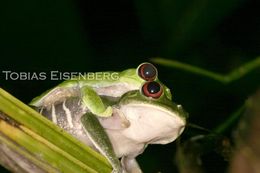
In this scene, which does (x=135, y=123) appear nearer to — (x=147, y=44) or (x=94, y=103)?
(x=94, y=103)

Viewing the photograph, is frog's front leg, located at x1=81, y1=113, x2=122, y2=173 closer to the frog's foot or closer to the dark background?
the frog's foot

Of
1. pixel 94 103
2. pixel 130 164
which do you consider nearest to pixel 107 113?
pixel 94 103

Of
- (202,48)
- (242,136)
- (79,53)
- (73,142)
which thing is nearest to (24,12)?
(79,53)

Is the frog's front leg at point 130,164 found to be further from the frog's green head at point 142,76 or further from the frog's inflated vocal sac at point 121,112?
the frog's green head at point 142,76

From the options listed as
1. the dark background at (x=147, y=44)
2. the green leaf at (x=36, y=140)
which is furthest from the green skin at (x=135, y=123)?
the dark background at (x=147, y=44)

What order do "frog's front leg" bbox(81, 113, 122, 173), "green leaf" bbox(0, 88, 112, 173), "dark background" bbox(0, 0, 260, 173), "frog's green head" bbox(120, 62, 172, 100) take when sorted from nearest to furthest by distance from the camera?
"green leaf" bbox(0, 88, 112, 173)
"frog's front leg" bbox(81, 113, 122, 173)
"frog's green head" bbox(120, 62, 172, 100)
"dark background" bbox(0, 0, 260, 173)

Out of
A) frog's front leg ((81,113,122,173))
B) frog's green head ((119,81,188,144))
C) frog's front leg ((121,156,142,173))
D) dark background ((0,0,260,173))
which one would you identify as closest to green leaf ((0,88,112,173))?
frog's front leg ((81,113,122,173))
